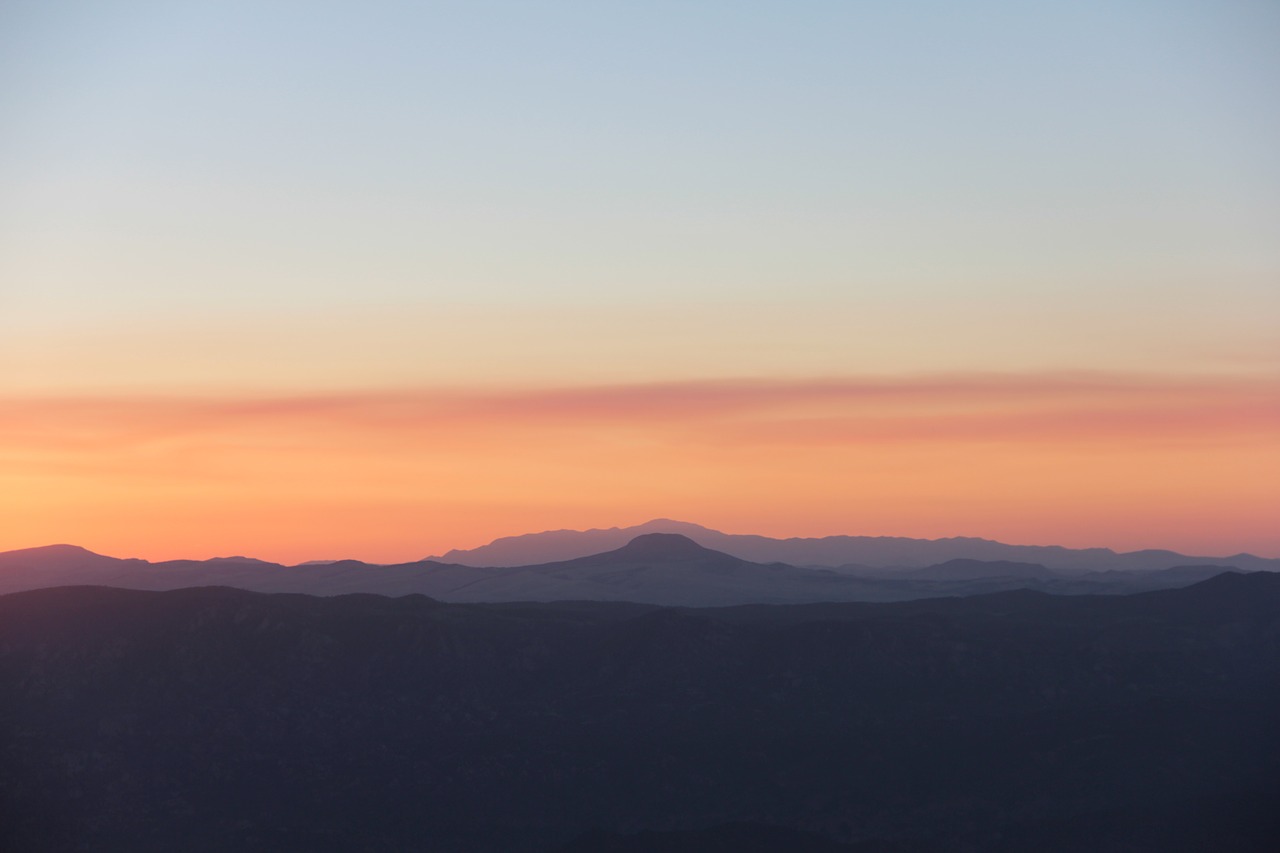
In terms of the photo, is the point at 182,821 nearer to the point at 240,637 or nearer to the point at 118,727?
the point at 118,727

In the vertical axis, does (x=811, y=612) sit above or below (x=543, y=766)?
above

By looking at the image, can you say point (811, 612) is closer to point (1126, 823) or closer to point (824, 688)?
point (824, 688)

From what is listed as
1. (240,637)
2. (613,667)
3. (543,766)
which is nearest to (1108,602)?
(613,667)

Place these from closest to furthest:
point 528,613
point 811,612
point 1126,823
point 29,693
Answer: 1. point 1126,823
2. point 29,693
3. point 528,613
4. point 811,612

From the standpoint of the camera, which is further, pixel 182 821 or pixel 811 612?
pixel 811 612

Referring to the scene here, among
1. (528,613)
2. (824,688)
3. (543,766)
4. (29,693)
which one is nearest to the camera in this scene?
(543,766)

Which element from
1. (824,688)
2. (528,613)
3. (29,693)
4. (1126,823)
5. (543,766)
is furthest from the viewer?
(528,613)
